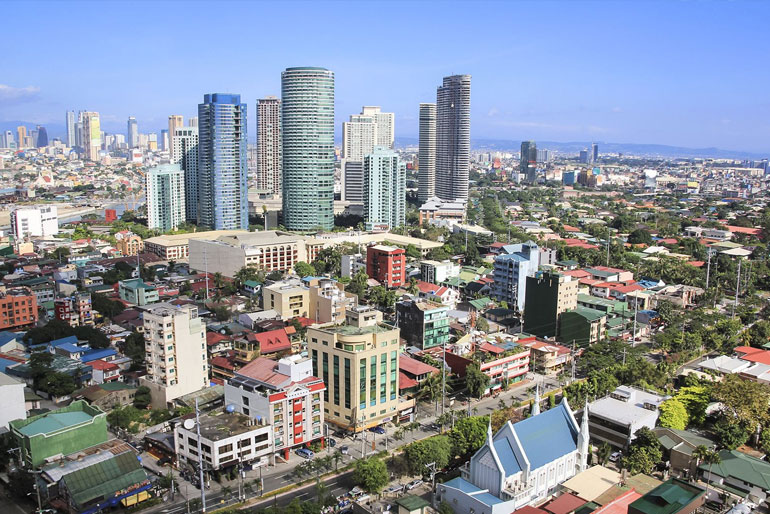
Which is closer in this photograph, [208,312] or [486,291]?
[208,312]

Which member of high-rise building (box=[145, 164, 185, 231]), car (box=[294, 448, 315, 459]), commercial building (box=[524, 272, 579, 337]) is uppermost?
high-rise building (box=[145, 164, 185, 231])

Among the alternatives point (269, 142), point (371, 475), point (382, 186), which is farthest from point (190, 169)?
point (371, 475)

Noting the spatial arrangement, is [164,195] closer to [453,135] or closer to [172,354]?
[453,135]

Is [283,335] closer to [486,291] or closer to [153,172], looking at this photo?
[486,291]

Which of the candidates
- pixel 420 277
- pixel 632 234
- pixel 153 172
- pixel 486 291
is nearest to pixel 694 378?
pixel 486 291

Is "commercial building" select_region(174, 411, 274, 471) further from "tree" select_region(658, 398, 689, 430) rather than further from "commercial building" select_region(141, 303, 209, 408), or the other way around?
"tree" select_region(658, 398, 689, 430)

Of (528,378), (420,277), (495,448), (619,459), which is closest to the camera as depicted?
(495,448)

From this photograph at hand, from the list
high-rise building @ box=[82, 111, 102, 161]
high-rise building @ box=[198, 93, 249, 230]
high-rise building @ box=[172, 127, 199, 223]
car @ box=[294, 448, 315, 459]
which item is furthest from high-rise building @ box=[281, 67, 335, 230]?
high-rise building @ box=[82, 111, 102, 161]
